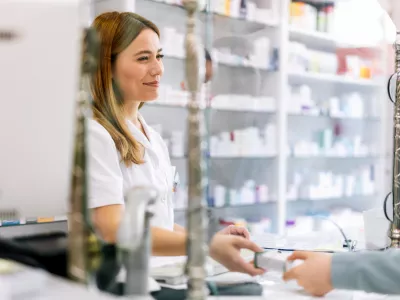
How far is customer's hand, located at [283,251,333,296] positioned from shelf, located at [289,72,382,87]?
3466 millimetres

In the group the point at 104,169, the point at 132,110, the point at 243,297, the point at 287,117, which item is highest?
the point at 287,117

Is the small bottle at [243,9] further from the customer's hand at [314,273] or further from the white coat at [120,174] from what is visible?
the customer's hand at [314,273]

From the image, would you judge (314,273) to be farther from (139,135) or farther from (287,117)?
(287,117)

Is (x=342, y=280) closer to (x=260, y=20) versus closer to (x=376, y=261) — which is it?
(x=376, y=261)

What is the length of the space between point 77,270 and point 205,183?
245 mm

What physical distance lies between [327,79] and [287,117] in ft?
1.88

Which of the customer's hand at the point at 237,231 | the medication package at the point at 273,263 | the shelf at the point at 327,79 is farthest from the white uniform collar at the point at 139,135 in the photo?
the shelf at the point at 327,79

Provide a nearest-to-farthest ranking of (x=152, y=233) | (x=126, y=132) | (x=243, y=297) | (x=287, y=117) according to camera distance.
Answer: (x=152, y=233) < (x=243, y=297) < (x=126, y=132) < (x=287, y=117)

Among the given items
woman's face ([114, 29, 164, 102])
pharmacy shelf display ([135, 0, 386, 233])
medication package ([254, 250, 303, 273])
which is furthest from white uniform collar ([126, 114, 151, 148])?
pharmacy shelf display ([135, 0, 386, 233])

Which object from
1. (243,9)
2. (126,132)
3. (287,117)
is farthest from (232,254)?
(287,117)

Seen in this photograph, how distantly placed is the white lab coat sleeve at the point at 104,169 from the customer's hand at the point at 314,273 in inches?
16.1

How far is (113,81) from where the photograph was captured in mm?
1196

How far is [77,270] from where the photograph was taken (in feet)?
2.73

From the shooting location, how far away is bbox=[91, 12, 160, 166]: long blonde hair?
1.17 meters
